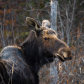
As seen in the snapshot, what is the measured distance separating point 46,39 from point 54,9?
1925 mm

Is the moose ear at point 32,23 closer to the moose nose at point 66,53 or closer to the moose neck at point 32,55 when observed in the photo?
the moose neck at point 32,55

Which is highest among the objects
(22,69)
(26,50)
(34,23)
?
(34,23)

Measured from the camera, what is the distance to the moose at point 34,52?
12.9 ft

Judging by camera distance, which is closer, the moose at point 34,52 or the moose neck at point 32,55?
the moose at point 34,52

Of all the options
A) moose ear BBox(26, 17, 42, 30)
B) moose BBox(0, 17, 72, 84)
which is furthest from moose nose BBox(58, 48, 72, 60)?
moose ear BBox(26, 17, 42, 30)

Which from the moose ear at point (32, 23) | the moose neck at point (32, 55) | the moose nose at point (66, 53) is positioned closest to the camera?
the moose nose at point (66, 53)

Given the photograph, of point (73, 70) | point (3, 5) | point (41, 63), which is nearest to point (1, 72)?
point (41, 63)

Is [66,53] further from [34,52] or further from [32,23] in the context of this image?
[32,23]

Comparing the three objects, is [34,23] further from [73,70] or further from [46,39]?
[73,70]

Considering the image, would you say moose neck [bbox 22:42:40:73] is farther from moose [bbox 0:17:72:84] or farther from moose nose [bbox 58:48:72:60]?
moose nose [bbox 58:48:72:60]

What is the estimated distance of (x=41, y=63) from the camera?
446 cm

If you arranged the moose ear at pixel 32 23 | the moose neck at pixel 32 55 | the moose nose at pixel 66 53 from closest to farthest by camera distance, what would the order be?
the moose nose at pixel 66 53 → the moose ear at pixel 32 23 → the moose neck at pixel 32 55

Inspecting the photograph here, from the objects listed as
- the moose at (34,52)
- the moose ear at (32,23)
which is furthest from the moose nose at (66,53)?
the moose ear at (32,23)

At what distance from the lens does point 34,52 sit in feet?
14.2
